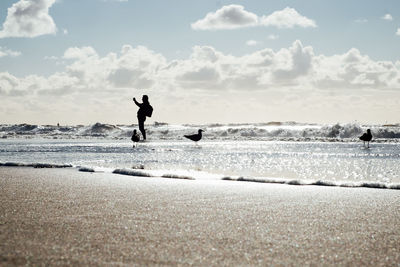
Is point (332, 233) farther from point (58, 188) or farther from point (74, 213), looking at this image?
point (58, 188)

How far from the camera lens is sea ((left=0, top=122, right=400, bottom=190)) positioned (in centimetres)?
708

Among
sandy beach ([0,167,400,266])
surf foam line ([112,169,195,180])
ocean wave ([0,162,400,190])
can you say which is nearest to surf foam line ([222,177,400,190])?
ocean wave ([0,162,400,190])

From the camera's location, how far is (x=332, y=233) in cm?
285

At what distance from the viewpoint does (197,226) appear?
3033 mm

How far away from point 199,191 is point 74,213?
185 cm

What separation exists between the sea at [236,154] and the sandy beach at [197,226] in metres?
1.78

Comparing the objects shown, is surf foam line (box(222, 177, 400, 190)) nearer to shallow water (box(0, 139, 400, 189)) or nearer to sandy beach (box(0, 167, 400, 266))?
shallow water (box(0, 139, 400, 189))

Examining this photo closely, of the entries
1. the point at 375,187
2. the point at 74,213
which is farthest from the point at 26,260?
the point at 375,187

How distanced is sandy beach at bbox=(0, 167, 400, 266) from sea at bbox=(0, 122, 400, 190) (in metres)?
1.78

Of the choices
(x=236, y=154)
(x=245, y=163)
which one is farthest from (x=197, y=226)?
(x=236, y=154)

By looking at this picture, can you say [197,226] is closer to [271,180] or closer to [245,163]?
[271,180]

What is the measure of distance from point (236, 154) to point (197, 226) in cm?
1090

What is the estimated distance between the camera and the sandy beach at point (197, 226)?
2.27m

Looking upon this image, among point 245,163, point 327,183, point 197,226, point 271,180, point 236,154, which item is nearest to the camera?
point 197,226
